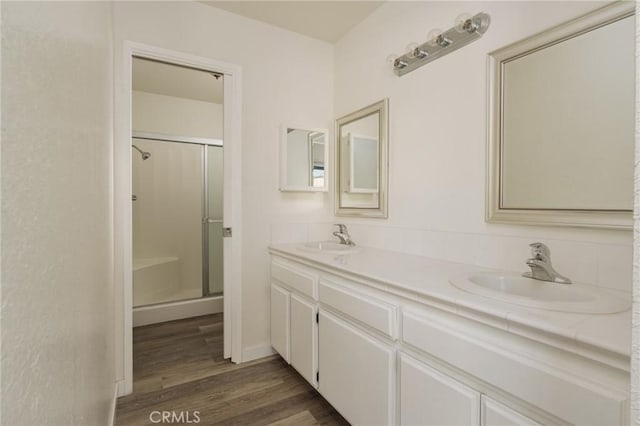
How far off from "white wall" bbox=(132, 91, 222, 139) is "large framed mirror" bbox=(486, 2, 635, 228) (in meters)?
3.13

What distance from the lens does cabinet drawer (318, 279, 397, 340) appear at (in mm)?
1188

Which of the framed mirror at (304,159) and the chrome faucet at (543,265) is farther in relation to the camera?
the framed mirror at (304,159)

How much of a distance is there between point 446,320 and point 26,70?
3.63 ft

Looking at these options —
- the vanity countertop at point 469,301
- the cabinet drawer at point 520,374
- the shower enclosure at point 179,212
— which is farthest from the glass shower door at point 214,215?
the cabinet drawer at point 520,374

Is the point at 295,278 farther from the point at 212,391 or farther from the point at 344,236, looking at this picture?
the point at 212,391

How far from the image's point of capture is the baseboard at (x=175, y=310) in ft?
9.27

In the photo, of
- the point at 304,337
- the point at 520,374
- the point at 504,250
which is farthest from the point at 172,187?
the point at 520,374

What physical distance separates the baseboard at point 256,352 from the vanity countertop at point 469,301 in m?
0.96

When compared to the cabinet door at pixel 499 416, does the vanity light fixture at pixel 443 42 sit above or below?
above

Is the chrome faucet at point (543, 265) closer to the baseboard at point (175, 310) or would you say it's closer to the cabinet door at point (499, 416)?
the cabinet door at point (499, 416)

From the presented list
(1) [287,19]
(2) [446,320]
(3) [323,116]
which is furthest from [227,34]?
(2) [446,320]

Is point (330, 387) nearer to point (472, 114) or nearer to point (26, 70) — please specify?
point (472, 114)

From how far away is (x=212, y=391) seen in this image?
5.98 feet

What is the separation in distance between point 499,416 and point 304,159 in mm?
1948
